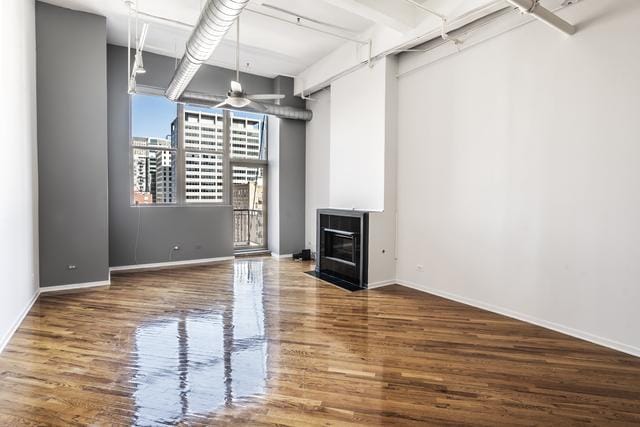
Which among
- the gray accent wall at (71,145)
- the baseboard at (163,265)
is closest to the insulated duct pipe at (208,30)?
the gray accent wall at (71,145)

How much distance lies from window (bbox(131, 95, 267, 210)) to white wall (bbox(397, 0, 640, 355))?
12.9 feet

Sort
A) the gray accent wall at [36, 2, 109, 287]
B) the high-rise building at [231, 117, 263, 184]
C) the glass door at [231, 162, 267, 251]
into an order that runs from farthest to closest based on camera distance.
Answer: the glass door at [231, 162, 267, 251] → the high-rise building at [231, 117, 263, 184] → the gray accent wall at [36, 2, 109, 287]

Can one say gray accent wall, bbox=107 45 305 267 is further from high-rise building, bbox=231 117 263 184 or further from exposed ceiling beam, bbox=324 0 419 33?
exposed ceiling beam, bbox=324 0 419 33

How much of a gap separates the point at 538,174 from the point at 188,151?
5975 millimetres

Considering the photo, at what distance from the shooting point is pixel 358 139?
577cm

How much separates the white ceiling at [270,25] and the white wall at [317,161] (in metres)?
0.87

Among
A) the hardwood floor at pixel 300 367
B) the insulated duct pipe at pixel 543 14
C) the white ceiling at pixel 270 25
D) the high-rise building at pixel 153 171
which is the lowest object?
the hardwood floor at pixel 300 367

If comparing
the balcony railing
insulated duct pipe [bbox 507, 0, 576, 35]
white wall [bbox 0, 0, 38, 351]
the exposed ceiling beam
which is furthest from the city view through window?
insulated duct pipe [bbox 507, 0, 576, 35]

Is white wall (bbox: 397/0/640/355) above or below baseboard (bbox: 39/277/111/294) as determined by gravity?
above

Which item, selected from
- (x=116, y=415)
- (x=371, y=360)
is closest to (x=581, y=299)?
(x=371, y=360)

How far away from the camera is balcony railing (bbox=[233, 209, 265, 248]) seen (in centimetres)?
796

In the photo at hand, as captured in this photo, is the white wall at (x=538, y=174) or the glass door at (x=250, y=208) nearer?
the white wall at (x=538, y=174)

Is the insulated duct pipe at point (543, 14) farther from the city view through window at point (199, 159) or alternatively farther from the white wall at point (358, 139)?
the city view through window at point (199, 159)

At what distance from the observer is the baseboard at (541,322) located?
3.07 metres
